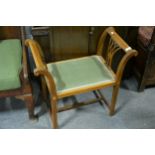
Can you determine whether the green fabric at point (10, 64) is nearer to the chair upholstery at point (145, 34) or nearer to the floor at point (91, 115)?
the floor at point (91, 115)

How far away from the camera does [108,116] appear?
1.62 meters

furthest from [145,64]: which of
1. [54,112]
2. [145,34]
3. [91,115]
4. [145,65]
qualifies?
[54,112]

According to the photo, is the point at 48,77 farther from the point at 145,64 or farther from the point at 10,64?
the point at 145,64

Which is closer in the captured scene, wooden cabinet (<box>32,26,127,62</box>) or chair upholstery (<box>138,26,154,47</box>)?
wooden cabinet (<box>32,26,127,62</box>)

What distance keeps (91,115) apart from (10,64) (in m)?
0.71

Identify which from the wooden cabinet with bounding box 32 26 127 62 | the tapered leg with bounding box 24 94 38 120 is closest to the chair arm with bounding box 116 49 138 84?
the wooden cabinet with bounding box 32 26 127 62

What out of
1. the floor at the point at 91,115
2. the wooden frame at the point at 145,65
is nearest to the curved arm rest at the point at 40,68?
the floor at the point at 91,115

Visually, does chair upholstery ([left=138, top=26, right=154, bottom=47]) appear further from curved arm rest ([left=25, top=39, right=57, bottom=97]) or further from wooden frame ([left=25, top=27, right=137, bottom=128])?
curved arm rest ([left=25, top=39, right=57, bottom=97])

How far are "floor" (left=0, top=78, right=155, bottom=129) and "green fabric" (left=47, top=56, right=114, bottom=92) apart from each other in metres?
0.38

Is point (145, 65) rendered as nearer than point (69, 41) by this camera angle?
No

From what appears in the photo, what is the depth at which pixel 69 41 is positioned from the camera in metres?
1.51

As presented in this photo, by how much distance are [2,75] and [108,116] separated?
830 mm

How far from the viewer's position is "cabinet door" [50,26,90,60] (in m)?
1.45

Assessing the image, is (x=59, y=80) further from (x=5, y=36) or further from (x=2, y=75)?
(x=5, y=36)
